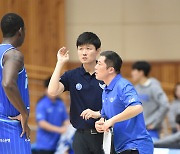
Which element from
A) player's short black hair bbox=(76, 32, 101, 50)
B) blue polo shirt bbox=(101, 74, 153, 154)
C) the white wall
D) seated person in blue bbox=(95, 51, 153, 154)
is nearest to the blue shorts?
seated person in blue bbox=(95, 51, 153, 154)

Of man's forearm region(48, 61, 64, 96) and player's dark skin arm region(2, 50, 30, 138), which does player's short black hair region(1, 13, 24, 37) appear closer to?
player's dark skin arm region(2, 50, 30, 138)

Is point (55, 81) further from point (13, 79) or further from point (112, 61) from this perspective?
point (13, 79)

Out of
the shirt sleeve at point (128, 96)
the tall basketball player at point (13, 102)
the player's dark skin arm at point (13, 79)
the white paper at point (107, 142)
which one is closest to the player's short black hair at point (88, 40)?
the tall basketball player at point (13, 102)

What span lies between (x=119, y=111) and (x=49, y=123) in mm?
5713

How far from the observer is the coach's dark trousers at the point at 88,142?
7.48 meters

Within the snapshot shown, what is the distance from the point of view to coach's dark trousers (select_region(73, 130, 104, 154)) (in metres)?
7.48

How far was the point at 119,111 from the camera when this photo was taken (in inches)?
265

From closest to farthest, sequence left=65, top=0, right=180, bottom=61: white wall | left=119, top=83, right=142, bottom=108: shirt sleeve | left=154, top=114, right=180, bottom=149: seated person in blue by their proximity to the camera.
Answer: left=119, top=83, right=142, bottom=108: shirt sleeve < left=154, top=114, right=180, bottom=149: seated person in blue < left=65, top=0, right=180, bottom=61: white wall

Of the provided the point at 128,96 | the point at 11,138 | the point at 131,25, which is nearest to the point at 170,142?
the point at 128,96

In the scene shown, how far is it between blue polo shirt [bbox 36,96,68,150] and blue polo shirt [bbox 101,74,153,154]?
546 centimetres

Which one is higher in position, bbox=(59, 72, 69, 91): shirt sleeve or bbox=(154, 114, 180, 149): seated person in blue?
bbox=(59, 72, 69, 91): shirt sleeve

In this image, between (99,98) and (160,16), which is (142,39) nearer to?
(160,16)

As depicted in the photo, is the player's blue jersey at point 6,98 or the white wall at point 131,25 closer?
the player's blue jersey at point 6,98

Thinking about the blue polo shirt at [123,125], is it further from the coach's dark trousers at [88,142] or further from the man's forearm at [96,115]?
the coach's dark trousers at [88,142]
